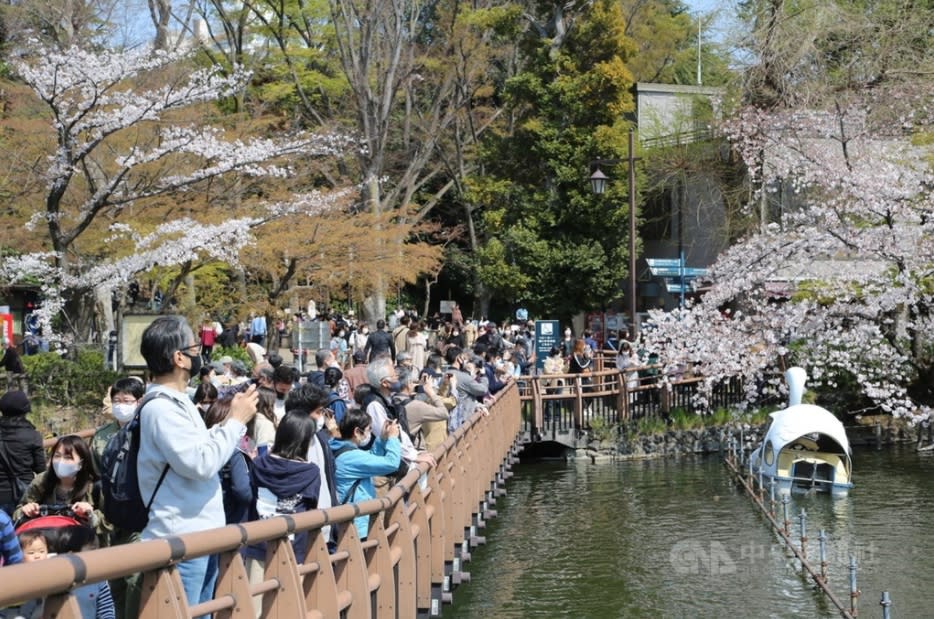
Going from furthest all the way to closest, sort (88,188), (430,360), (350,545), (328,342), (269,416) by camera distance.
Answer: (328,342), (88,188), (430,360), (269,416), (350,545)

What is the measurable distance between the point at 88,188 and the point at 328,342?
5.55 metres

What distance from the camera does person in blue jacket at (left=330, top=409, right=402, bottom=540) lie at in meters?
7.33

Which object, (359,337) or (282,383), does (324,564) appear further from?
(359,337)

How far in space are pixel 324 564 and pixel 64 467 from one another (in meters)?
1.93

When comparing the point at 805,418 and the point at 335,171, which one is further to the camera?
the point at 335,171

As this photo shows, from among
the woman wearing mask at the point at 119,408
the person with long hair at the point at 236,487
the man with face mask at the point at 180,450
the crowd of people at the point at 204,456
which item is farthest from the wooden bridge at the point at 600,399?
the man with face mask at the point at 180,450

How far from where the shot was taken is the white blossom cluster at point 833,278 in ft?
68.3

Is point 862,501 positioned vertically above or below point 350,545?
below

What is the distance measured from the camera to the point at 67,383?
794 inches

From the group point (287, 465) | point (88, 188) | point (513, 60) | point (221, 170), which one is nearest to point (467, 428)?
point (287, 465)

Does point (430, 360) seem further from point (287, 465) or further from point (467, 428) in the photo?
point (287, 465)

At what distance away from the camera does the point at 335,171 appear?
33.4m

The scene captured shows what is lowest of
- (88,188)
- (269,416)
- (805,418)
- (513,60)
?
(805,418)

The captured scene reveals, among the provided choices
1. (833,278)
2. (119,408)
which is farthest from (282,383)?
(833,278)
